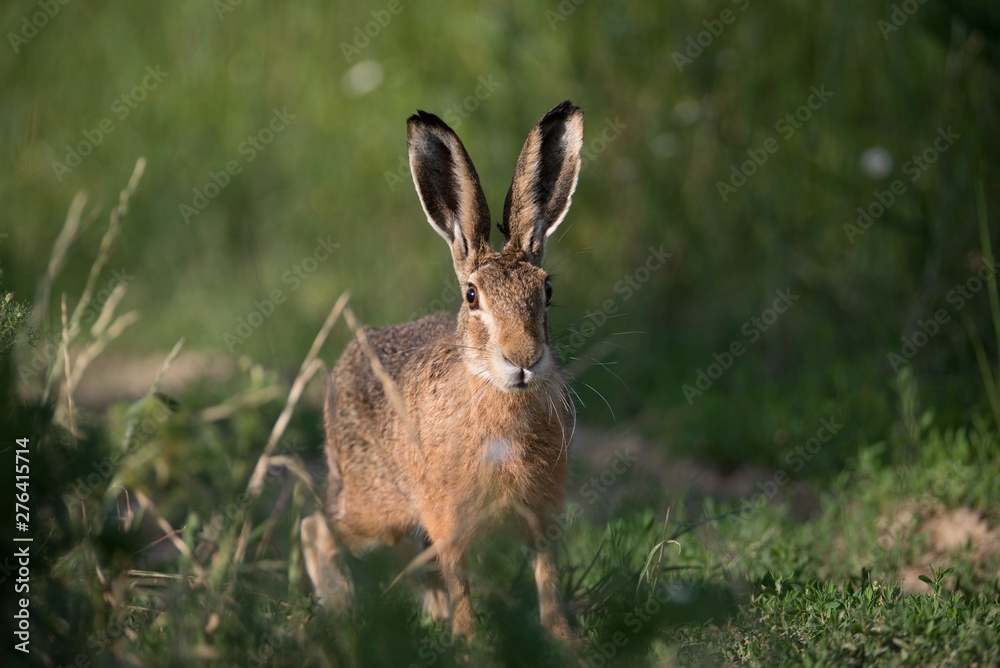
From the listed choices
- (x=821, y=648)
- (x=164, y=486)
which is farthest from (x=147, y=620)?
(x=821, y=648)

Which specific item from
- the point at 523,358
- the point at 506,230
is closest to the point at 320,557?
the point at 523,358

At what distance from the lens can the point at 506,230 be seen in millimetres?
4320

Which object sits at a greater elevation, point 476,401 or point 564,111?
point 564,111

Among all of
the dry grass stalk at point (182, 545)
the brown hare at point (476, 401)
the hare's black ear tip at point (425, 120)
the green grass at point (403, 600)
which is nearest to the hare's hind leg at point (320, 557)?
the brown hare at point (476, 401)

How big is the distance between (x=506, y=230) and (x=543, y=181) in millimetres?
245

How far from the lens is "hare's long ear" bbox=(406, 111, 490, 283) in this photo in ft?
13.6

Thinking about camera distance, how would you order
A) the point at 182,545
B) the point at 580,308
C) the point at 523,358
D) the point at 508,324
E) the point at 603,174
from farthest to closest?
1. the point at 603,174
2. the point at 580,308
3. the point at 508,324
4. the point at 523,358
5. the point at 182,545

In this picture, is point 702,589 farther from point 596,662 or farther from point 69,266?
point 69,266

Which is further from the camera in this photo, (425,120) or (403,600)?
(425,120)

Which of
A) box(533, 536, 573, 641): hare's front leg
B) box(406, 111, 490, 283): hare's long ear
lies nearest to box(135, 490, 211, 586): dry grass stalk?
box(533, 536, 573, 641): hare's front leg

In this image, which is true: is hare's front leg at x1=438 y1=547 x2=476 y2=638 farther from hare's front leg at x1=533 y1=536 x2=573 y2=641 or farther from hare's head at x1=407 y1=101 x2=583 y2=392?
hare's head at x1=407 y1=101 x2=583 y2=392

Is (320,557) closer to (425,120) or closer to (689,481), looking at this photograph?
(425,120)

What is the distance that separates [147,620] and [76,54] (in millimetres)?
8439

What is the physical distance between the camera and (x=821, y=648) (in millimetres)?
3361
